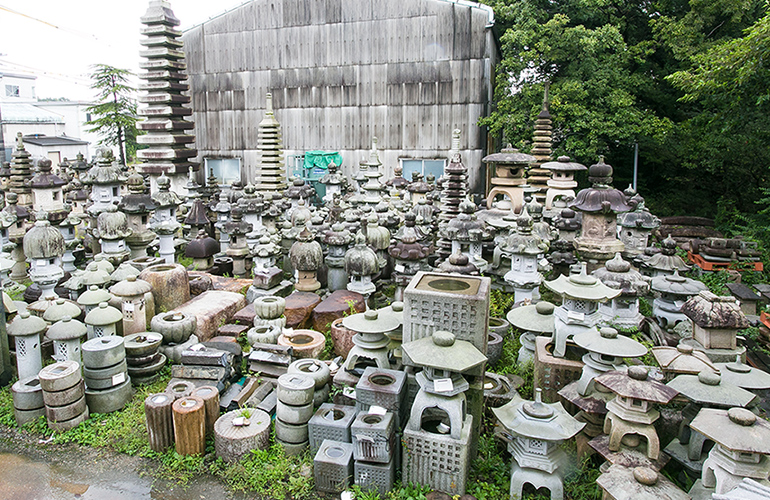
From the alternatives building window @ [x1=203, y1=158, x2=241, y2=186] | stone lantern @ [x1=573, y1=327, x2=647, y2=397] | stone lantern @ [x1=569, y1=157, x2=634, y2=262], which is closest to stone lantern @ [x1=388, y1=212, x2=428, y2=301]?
stone lantern @ [x1=569, y1=157, x2=634, y2=262]

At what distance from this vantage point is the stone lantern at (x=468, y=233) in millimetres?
9383

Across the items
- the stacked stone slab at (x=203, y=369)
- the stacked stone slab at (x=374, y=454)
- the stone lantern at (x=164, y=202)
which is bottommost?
the stacked stone slab at (x=374, y=454)

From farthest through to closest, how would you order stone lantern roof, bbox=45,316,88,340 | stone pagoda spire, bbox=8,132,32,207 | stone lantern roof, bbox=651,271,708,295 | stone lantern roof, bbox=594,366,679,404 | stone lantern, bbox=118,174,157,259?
stone pagoda spire, bbox=8,132,32,207 < stone lantern, bbox=118,174,157,259 < stone lantern roof, bbox=651,271,708,295 < stone lantern roof, bbox=45,316,88,340 < stone lantern roof, bbox=594,366,679,404

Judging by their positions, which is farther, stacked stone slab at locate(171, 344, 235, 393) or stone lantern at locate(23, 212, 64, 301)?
stone lantern at locate(23, 212, 64, 301)

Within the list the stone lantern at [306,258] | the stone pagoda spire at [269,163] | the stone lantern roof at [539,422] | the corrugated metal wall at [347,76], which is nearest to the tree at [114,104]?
the corrugated metal wall at [347,76]

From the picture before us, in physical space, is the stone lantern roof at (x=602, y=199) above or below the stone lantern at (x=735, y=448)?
above

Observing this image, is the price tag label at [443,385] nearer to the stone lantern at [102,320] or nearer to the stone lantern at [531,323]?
the stone lantern at [531,323]

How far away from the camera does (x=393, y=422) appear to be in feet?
17.5

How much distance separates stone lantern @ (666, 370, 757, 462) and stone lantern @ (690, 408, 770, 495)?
538 millimetres

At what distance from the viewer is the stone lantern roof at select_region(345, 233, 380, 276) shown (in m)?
8.70

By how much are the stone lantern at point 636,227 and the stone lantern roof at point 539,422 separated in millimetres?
5597

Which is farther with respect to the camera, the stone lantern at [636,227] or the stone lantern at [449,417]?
the stone lantern at [636,227]

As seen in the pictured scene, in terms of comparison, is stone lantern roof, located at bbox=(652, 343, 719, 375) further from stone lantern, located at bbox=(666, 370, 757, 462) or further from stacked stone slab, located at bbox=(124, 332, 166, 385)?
stacked stone slab, located at bbox=(124, 332, 166, 385)

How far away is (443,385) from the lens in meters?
4.90
